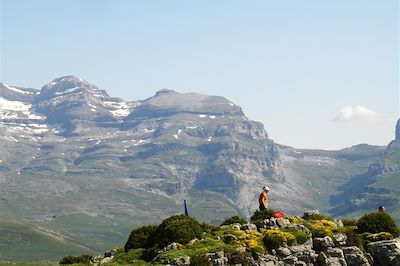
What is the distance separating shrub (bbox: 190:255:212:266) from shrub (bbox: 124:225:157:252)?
999cm

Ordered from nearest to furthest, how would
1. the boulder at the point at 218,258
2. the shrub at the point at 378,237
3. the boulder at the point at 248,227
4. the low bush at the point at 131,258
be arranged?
the boulder at the point at 218,258, the low bush at the point at 131,258, the boulder at the point at 248,227, the shrub at the point at 378,237

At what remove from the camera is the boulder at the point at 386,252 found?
170 ft

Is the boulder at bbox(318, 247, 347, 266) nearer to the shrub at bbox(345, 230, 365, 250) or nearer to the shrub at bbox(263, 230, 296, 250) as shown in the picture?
the shrub at bbox(345, 230, 365, 250)

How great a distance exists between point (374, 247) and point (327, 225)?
21.4 ft

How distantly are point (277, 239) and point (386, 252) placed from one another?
31.4ft

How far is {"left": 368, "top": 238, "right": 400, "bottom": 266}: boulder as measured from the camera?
51.9 metres

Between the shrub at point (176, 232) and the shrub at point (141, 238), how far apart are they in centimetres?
126


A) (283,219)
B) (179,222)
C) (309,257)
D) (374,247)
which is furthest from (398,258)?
(179,222)

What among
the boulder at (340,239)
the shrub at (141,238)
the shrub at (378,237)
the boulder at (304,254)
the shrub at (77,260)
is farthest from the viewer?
the shrub at (141,238)

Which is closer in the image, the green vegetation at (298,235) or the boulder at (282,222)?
the green vegetation at (298,235)

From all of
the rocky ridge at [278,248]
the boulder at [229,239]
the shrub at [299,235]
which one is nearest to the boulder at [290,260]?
the rocky ridge at [278,248]

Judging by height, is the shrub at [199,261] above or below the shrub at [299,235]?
below

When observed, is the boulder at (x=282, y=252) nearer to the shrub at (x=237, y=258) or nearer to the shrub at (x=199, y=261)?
the shrub at (x=237, y=258)

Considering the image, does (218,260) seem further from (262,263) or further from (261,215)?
(261,215)
